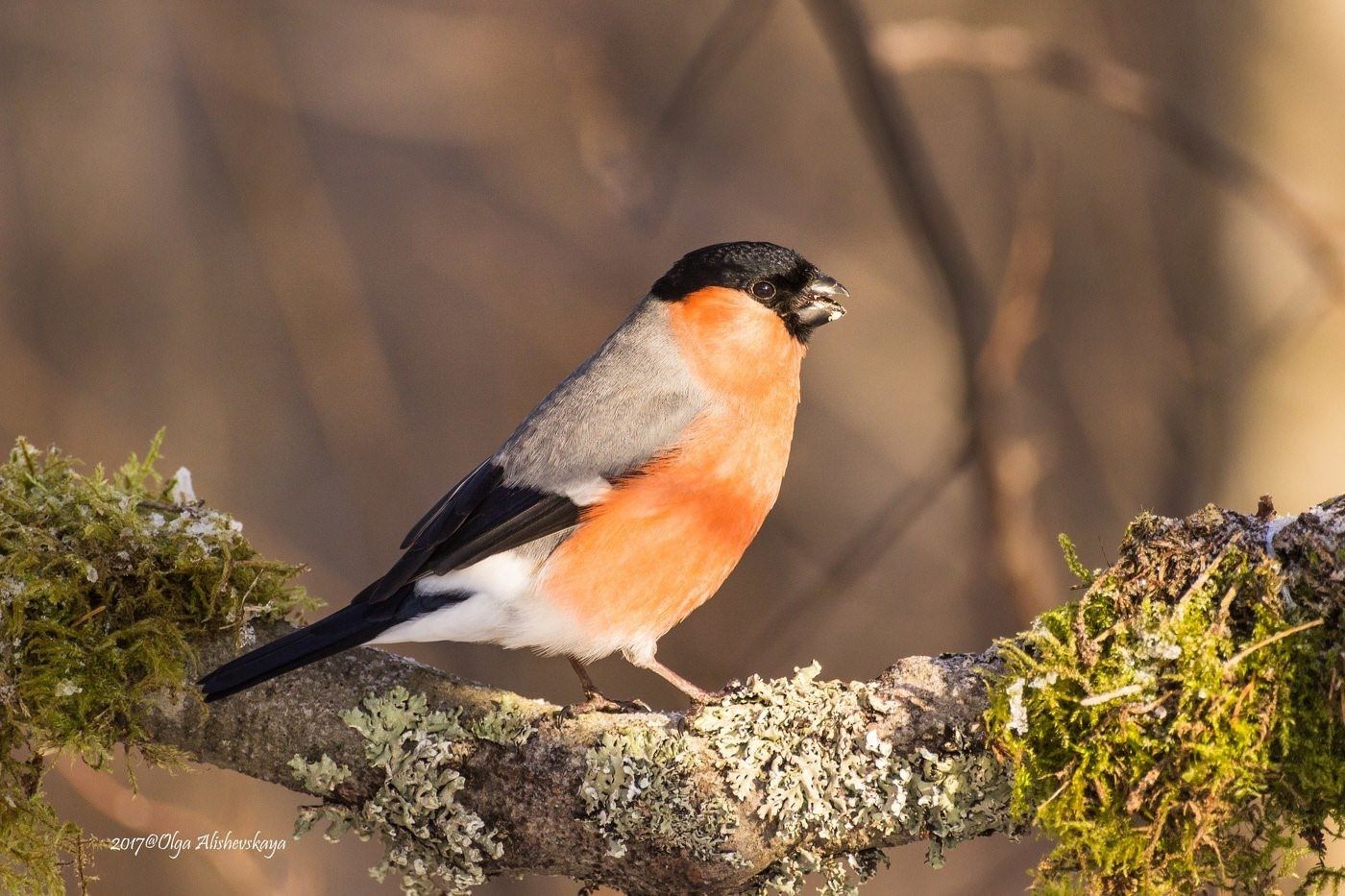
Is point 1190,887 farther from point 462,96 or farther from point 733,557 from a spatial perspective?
point 462,96

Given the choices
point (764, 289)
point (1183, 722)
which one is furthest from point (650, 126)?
point (1183, 722)

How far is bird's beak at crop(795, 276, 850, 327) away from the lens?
3385 millimetres

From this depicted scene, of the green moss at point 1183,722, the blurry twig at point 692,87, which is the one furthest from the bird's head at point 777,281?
the green moss at point 1183,722

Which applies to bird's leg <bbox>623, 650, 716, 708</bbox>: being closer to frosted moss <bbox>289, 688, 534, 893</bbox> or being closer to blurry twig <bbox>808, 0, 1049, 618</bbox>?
frosted moss <bbox>289, 688, 534, 893</bbox>

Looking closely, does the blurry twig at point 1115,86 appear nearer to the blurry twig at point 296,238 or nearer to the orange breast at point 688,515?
the orange breast at point 688,515

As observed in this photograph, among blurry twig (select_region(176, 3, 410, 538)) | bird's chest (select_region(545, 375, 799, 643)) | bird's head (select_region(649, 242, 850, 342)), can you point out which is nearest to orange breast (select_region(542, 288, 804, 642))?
bird's chest (select_region(545, 375, 799, 643))

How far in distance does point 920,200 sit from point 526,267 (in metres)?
2.96

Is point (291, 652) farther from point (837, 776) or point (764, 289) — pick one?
point (764, 289)

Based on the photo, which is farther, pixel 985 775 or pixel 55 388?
pixel 55 388

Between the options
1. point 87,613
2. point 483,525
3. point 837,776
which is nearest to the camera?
point 837,776

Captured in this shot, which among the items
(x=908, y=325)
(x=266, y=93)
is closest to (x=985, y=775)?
(x=908, y=325)

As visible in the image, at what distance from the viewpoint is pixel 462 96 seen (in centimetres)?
689

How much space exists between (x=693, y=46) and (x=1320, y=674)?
17.2 feet

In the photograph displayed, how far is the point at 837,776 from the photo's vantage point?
206 centimetres
